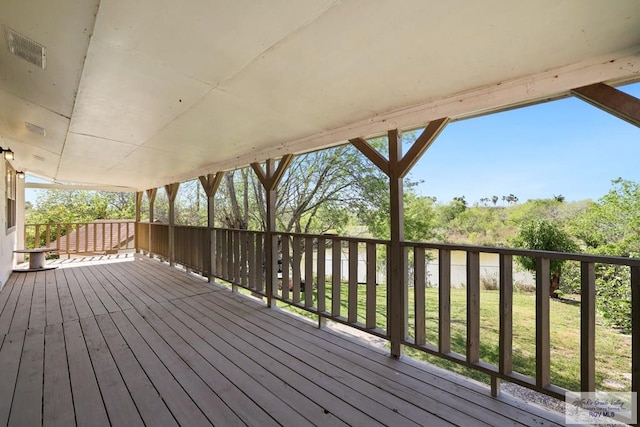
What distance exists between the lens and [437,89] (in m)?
2.00

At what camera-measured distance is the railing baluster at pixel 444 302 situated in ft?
7.12

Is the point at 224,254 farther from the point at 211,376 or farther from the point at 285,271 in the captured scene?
→ the point at 211,376

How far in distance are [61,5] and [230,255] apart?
147 inches

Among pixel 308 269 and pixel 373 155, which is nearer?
pixel 373 155

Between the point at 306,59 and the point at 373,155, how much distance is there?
1.17m

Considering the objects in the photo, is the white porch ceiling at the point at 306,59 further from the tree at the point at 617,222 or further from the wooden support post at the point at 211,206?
the tree at the point at 617,222

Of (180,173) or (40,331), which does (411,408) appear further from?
(180,173)

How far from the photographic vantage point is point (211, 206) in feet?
17.6

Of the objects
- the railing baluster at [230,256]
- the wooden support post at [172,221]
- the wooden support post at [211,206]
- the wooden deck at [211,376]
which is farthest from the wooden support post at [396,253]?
the wooden support post at [172,221]

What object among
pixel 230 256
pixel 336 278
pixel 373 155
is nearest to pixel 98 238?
pixel 230 256

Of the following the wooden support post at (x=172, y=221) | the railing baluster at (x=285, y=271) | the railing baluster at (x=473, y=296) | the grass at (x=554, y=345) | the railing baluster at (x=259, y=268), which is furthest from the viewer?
the wooden support post at (x=172, y=221)

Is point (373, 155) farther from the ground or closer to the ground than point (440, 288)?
farther from the ground

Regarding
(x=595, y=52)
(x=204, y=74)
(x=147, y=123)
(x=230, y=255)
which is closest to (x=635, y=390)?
(x=595, y=52)

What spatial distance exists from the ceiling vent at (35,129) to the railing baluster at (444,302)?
4696 mm
